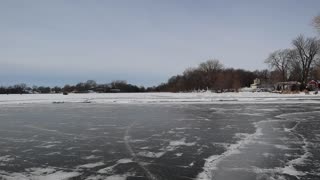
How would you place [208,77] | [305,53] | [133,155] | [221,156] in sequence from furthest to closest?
[208,77] → [305,53] → [133,155] → [221,156]

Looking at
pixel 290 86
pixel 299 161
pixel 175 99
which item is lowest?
pixel 299 161

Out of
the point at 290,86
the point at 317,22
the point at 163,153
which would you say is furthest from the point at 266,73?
the point at 163,153

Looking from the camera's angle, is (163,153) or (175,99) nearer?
(163,153)

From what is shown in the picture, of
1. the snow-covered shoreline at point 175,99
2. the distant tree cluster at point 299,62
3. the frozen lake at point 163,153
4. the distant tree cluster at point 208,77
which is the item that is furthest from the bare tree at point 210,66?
the frozen lake at point 163,153

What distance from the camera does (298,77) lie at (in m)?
103

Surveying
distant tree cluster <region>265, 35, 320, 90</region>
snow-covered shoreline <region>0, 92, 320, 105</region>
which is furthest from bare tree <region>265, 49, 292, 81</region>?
snow-covered shoreline <region>0, 92, 320, 105</region>

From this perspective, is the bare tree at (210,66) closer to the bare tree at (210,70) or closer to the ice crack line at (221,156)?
the bare tree at (210,70)

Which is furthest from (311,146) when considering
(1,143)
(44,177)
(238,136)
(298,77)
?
(298,77)

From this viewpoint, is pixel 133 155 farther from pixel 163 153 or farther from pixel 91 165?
pixel 91 165

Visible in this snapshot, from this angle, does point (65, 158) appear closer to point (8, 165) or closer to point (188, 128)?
point (8, 165)

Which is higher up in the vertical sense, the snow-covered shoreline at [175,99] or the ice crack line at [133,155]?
the snow-covered shoreline at [175,99]

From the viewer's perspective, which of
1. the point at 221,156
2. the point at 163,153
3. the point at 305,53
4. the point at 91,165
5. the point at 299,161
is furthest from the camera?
the point at 305,53

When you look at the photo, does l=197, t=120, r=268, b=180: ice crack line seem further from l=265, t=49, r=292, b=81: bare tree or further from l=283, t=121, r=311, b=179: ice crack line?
l=265, t=49, r=292, b=81: bare tree

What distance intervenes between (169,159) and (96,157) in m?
1.54
